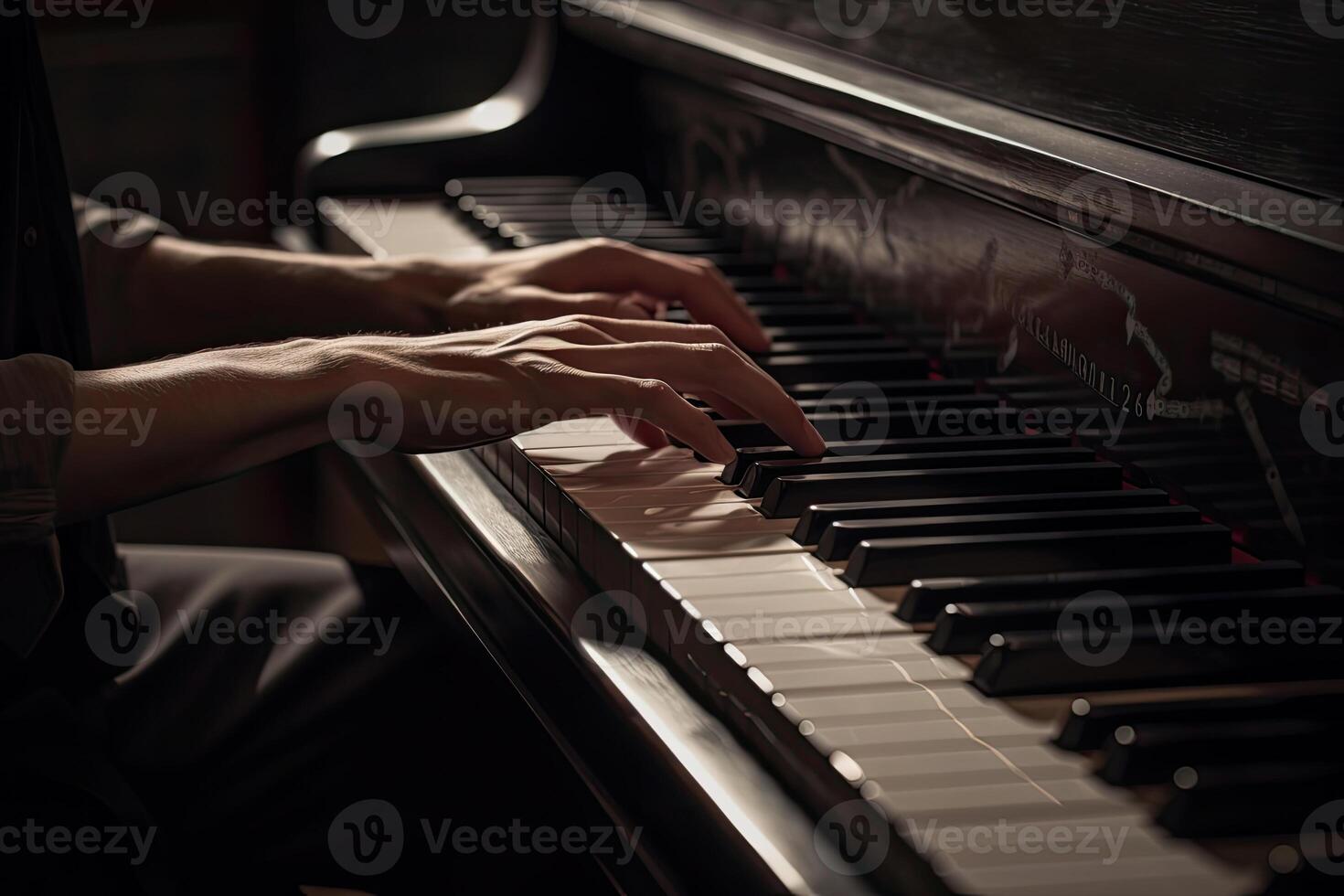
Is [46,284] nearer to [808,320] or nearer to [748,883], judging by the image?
[808,320]

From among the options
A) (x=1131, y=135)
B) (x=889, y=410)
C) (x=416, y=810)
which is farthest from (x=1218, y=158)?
(x=416, y=810)

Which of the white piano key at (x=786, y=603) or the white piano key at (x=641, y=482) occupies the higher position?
the white piano key at (x=786, y=603)

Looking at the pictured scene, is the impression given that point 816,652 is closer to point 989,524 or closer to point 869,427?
point 989,524

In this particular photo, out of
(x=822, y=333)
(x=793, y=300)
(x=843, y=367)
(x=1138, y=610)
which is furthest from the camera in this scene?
(x=793, y=300)

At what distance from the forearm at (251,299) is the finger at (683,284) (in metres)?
0.18

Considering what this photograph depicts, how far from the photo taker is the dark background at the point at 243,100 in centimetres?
281

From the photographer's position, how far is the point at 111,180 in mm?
2822

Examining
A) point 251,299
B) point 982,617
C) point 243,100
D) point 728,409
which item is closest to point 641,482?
point 728,409

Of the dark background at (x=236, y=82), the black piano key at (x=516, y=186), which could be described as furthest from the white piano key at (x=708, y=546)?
the dark background at (x=236, y=82)

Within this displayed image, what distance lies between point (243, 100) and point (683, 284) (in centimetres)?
191

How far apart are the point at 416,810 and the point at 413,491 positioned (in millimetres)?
318

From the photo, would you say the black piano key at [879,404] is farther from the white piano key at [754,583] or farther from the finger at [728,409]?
the white piano key at [754,583]

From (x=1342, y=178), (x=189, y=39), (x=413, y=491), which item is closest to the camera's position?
(x=1342, y=178)

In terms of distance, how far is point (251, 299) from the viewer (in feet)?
5.12
